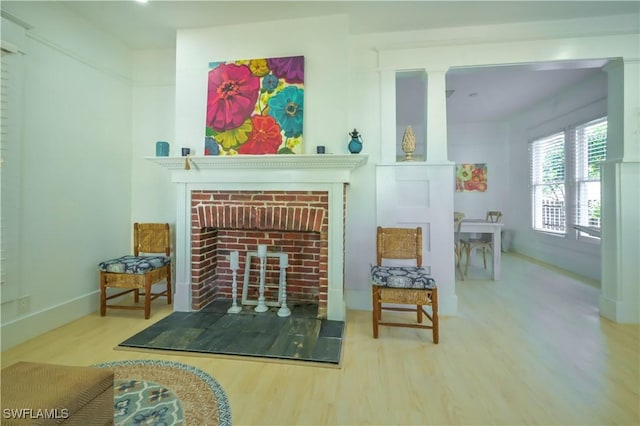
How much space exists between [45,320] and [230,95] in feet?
7.96

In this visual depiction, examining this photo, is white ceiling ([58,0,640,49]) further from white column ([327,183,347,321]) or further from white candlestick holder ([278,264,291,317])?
white candlestick holder ([278,264,291,317])

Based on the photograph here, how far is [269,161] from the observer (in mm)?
2512

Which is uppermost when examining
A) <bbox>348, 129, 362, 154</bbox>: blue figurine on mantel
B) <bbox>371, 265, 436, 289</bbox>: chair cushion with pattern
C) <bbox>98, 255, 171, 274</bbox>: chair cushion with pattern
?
<bbox>348, 129, 362, 154</bbox>: blue figurine on mantel

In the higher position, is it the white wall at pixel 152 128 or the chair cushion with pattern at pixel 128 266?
the white wall at pixel 152 128

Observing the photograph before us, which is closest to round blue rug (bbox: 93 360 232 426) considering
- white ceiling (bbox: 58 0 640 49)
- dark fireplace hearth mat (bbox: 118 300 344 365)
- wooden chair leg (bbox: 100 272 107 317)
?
dark fireplace hearth mat (bbox: 118 300 344 365)

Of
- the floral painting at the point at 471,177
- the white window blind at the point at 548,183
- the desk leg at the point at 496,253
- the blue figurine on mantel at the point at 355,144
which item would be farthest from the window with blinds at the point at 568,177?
the blue figurine on mantel at the point at 355,144

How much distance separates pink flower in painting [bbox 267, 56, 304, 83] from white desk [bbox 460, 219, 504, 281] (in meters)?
3.19

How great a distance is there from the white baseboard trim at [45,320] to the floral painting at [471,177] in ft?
20.7

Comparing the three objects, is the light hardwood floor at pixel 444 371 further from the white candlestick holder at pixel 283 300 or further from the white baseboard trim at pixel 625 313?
the white candlestick holder at pixel 283 300

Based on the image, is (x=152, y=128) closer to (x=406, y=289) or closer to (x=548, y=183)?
(x=406, y=289)

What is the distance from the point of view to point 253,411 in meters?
1.47

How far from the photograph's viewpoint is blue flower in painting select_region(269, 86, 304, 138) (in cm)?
260

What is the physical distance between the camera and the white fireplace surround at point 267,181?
98.7 inches

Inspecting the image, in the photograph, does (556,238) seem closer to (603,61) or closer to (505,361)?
(603,61)
